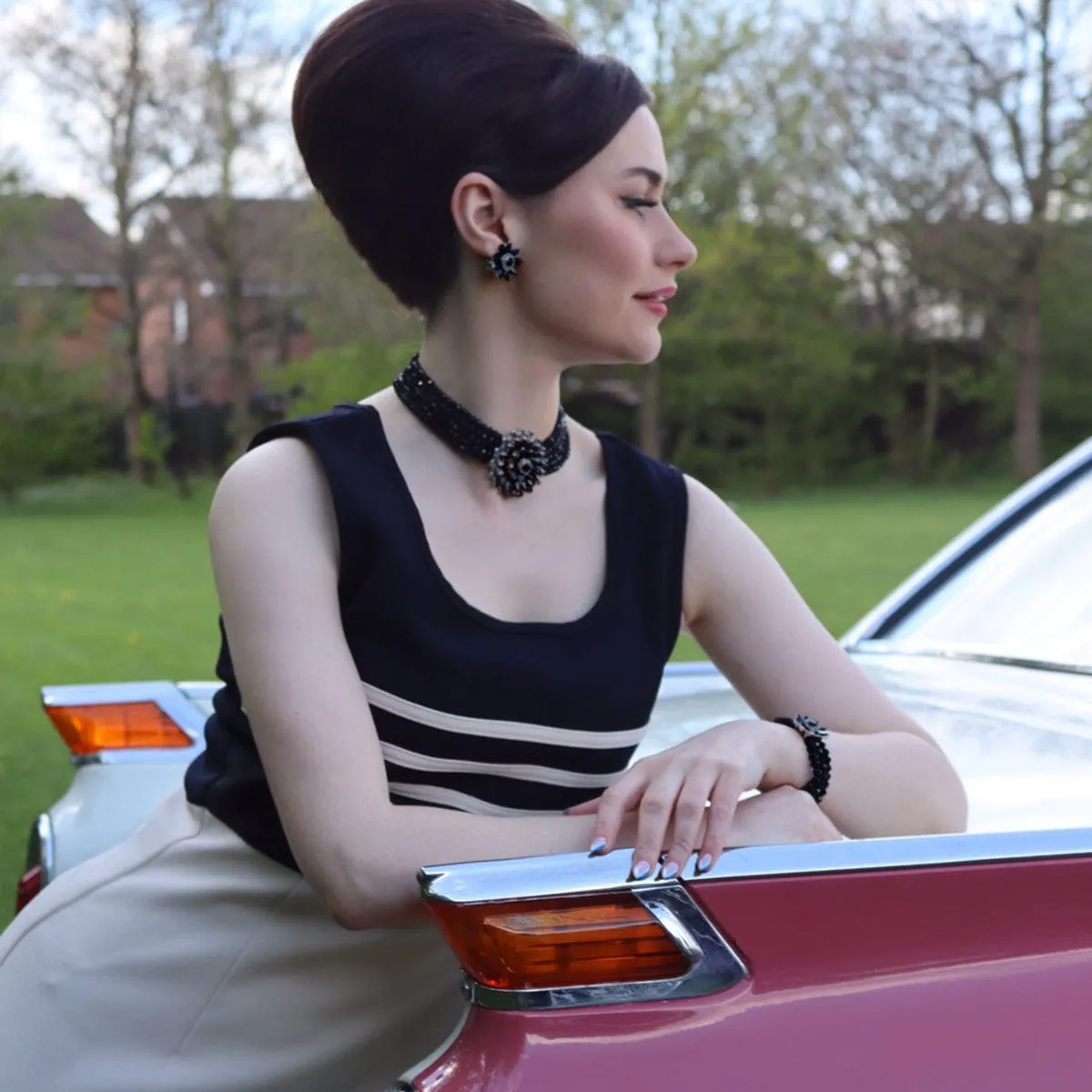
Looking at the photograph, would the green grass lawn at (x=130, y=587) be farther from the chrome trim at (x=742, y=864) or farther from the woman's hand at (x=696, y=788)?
the chrome trim at (x=742, y=864)

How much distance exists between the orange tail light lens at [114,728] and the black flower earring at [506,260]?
38.1 inches

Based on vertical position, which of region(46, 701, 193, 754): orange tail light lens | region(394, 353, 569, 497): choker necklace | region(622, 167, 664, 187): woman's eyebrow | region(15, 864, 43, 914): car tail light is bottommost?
region(15, 864, 43, 914): car tail light

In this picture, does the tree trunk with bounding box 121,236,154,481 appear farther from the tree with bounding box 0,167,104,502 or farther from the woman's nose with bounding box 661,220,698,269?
the woman's nose with bounding box 661,220,698,269

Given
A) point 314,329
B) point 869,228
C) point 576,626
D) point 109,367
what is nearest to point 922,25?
point 869,228

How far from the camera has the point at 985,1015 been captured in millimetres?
1138

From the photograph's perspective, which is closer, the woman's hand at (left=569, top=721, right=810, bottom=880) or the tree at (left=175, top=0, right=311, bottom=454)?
the woman's hand at (left=569, top=721, right=810, bottom=880)

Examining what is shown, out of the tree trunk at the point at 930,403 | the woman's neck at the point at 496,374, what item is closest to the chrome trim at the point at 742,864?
the woman's neck at the point at 496,374

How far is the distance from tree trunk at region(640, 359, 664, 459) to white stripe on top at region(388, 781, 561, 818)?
34.9 meters

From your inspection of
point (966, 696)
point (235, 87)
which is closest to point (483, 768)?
point (966, 696)

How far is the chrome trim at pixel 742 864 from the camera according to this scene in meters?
1.13

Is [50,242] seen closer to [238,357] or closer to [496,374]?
[238,357]

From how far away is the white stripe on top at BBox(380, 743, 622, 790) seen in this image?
60.2 inches

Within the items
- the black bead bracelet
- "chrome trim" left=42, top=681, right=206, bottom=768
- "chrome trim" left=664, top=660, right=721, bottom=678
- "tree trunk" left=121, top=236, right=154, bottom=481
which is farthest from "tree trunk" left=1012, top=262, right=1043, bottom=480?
the black bead bracelet

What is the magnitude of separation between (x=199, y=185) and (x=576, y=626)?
35240mm
